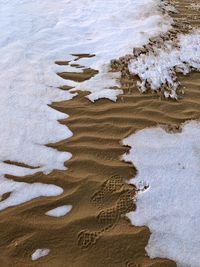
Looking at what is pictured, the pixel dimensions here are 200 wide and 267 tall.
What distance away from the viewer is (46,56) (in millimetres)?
4059

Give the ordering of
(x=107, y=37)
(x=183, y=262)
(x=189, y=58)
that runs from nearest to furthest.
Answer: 1. (x=183, y=262)
2. (x=189, y=58)
3. (x=107, y=37)

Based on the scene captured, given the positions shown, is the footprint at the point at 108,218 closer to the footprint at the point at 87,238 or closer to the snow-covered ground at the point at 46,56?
the footprint at the point at 87,238

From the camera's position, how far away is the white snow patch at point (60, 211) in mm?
2574

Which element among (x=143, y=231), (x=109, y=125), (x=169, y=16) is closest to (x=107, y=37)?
(x=169, y=16)

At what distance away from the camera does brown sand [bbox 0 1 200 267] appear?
7.74ft

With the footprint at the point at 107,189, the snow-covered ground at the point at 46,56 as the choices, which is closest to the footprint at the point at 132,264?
the footprint at the point at 107,189

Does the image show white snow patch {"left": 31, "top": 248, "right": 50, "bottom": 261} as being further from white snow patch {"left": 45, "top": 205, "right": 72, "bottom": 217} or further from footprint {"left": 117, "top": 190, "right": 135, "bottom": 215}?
footprint {"left": 117, "top": 190, "right": 135, "bottom": 215}

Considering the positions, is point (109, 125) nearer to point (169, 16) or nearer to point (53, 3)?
point (169, 16)

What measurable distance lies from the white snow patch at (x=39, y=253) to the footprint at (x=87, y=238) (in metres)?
0.23

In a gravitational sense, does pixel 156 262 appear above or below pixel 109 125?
below

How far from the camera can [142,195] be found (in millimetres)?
2703

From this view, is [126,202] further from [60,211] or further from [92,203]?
[60,211]

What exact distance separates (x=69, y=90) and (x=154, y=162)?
123cm

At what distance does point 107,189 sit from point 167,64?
1.86 m
